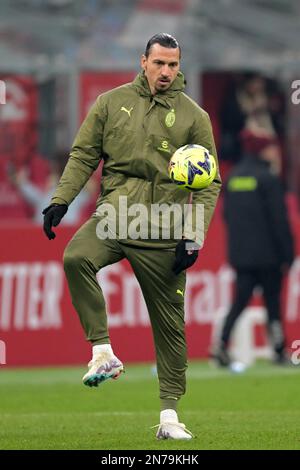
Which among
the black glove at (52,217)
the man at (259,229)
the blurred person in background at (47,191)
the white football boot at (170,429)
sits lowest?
the white football boot at (170,429)

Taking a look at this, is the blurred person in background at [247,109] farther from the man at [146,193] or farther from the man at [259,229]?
the man at [146,193]

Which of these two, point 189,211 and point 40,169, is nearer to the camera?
point 189,211

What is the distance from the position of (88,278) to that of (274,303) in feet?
25.6

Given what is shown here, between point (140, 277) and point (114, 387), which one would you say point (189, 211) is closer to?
point (140, 277)

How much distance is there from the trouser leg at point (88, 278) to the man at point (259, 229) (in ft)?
24.6

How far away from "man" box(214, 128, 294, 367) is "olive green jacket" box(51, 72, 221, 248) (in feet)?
24.1

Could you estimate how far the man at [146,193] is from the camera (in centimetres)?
1046

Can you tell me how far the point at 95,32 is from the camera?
70.8 ft

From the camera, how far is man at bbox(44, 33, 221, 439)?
10.5 m

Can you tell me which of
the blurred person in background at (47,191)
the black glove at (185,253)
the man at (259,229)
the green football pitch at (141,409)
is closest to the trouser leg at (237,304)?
the man at (259,229)

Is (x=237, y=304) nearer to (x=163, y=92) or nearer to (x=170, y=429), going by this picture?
(x=170, y=429)

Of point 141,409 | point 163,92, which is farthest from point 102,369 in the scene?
point 141,409
